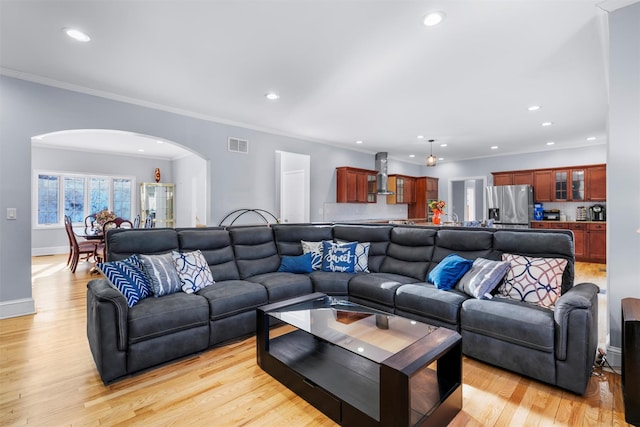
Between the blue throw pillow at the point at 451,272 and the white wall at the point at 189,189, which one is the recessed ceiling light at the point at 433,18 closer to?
the blue throw pillow at the point at 451,272

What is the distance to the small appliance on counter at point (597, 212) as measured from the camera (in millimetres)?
6789

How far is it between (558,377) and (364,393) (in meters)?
1.36

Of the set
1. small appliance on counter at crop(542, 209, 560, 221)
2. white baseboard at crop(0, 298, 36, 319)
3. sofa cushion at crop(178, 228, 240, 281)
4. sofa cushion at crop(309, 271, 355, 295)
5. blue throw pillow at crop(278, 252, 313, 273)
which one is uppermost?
small appliance on counter at crop(542, 209, 560, 221)

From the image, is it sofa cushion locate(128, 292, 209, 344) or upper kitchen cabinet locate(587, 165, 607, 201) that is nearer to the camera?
sofa cushion locate(128, 292, 209, 344)

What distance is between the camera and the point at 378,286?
3139mm

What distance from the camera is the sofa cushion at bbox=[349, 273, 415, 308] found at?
3051 mm

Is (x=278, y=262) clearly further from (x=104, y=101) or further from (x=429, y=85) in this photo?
(x=104, y=101)

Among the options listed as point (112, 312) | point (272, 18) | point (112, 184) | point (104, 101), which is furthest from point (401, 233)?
point (112, 184)

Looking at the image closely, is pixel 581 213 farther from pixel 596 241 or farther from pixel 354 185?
pixel 354 185

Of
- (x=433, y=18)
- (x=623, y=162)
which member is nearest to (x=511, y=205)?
(x=623, y=162)

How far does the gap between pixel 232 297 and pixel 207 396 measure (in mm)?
874

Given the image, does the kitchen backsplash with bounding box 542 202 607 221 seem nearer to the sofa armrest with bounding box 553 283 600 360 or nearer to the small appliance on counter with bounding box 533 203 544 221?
the small appliance on counter with bounding box 533 203 544 221

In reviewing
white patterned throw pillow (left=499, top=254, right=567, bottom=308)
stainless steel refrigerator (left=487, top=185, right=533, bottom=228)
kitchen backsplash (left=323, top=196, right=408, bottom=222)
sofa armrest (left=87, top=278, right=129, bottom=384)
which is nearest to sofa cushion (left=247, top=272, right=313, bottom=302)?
sofa armrest (left=87, top=278, right=129, bottom=384)

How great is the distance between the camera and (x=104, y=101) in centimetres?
405
